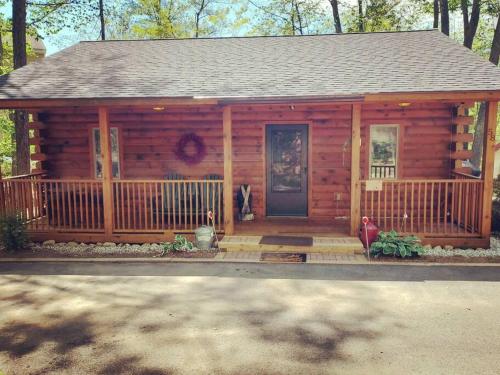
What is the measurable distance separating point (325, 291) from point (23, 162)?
441 inches

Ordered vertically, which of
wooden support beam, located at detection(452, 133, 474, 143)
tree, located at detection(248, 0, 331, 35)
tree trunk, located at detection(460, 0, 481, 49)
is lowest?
wooden support beam, located at detection(452, 133, 474, 143)

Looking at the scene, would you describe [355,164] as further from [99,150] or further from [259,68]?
[99,150]

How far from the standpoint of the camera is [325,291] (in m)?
6.48

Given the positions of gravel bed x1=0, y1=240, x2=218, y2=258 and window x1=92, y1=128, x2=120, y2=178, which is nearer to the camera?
gravel bed x1=0, y1=240, x2=218, y2=258

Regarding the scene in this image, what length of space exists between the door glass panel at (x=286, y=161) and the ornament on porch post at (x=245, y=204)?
2.21ft

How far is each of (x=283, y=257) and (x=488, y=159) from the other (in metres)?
4.37

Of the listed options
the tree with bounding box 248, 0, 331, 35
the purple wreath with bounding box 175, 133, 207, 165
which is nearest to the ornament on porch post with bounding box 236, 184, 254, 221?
the purple wreath with bounding box 175, 133, 207, 165

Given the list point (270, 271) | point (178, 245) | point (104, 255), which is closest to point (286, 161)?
point (178, 245)

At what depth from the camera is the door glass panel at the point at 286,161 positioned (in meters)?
10.8

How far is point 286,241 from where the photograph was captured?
870 centimetres

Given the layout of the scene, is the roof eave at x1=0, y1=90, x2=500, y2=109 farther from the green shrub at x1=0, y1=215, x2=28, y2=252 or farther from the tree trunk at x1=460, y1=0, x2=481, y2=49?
the tree trunk at x1=460, y1=0, x2=481, y2=49

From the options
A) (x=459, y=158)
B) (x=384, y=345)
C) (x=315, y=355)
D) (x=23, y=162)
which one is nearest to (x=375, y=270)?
(x=384, y=345)

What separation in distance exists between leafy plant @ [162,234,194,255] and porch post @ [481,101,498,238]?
227 inches

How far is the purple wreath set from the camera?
428 inches
